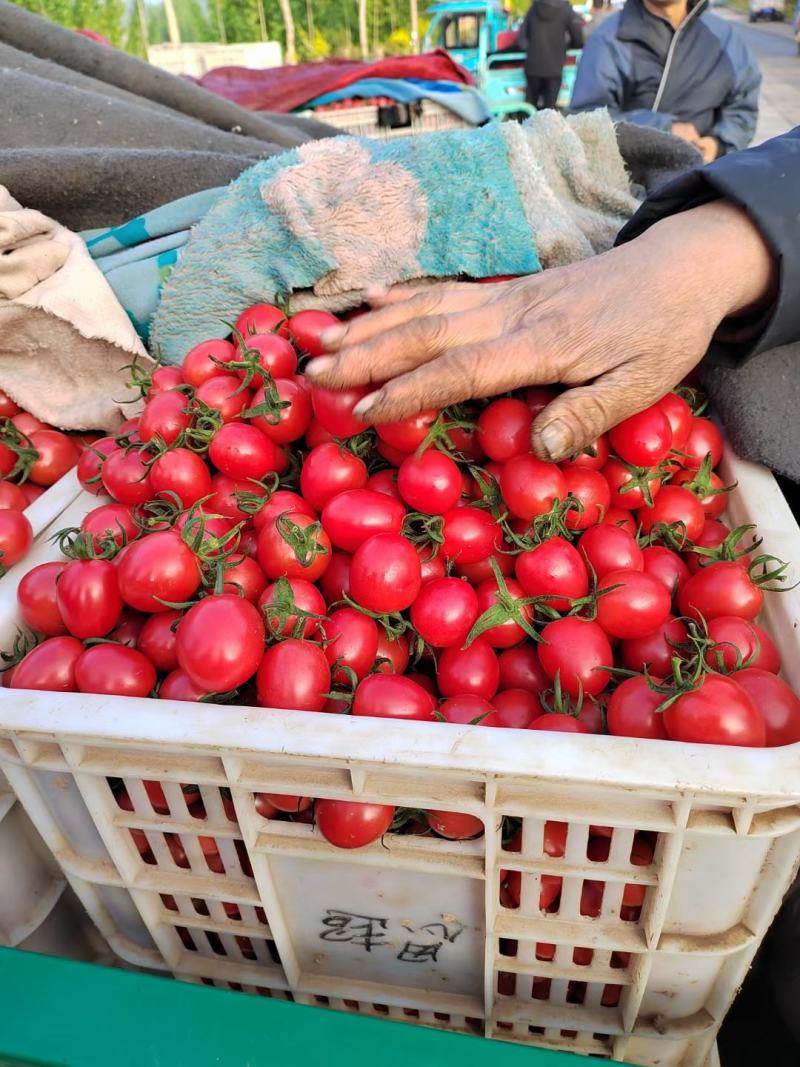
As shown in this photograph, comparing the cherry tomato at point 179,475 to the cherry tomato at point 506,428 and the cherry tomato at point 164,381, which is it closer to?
the cherry tomato at point 164,381

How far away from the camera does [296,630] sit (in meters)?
0.82

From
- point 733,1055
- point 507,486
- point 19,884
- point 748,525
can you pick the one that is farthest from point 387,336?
point 733,1055

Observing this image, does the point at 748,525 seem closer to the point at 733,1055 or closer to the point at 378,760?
the point at 378,760

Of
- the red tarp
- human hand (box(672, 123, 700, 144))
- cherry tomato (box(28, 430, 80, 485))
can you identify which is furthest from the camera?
the red tarp

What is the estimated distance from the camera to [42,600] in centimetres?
92

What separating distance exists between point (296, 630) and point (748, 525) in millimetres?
533

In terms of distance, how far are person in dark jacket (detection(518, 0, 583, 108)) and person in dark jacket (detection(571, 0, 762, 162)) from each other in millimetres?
2861

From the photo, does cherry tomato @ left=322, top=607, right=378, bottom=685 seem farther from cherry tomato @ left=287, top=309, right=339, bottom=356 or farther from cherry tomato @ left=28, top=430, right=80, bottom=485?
cherry tomato @ left=28, top=430, right=80, bottom=485

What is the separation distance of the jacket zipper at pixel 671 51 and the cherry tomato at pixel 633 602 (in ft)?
9.12

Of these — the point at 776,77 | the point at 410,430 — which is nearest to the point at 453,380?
the point at 410,430

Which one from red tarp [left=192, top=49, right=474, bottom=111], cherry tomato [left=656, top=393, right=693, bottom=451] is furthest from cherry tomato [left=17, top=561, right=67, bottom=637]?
red tarp [left=192, top=49, right=474, bottom=111]

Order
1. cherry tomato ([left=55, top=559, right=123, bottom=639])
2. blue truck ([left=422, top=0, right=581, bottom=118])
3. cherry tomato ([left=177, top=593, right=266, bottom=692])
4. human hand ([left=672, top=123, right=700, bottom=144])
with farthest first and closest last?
1. blue truck ([left=422, top=0, right=581, bottom=118])
2. human hand ([left=672, top=123, right=700, bottom=144])
3. cherry tomato ([left=55, top=559, right=123, bottom=639])
4. cherry tomato ([left=177, top=593, right=266, bottom=692])

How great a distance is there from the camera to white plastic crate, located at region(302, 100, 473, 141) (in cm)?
322

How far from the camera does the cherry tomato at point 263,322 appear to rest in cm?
115
